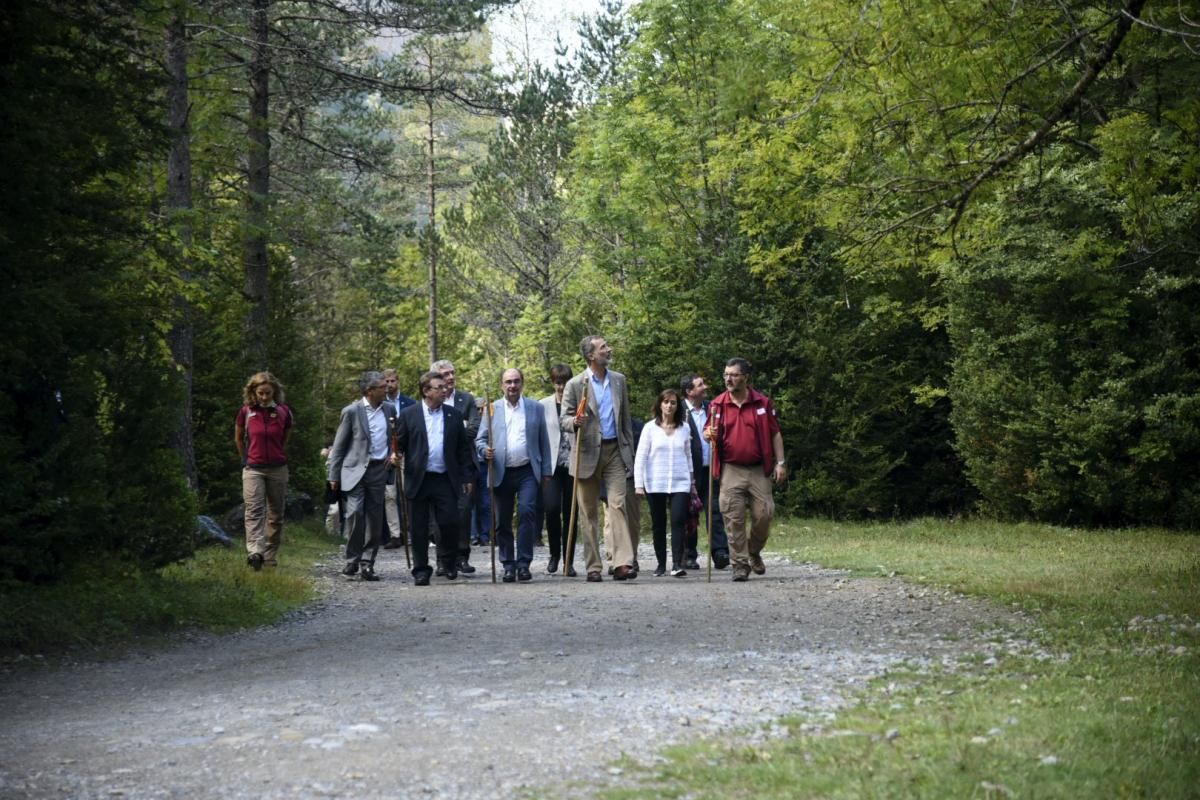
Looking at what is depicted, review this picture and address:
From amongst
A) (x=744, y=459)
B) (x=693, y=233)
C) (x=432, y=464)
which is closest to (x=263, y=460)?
(x=432, y=464)

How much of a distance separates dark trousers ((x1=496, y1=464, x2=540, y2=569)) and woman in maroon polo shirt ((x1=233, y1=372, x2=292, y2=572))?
2436mm

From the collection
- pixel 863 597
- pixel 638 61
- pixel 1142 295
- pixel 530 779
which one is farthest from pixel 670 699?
pixel 638 61

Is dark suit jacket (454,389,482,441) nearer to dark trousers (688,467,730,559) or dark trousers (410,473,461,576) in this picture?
dark trousers (410,473,461,576)

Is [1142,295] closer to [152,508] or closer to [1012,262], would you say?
[1012,262]

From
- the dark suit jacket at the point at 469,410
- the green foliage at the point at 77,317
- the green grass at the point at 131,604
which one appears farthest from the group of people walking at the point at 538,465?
the green foliage at the point at 77,317

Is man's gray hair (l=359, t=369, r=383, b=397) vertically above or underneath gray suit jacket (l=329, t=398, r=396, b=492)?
above

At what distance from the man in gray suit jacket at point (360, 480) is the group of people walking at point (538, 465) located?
0.6 inches

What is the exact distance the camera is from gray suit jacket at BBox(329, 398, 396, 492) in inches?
640

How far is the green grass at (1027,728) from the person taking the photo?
18.7ft

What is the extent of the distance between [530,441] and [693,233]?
47.6ft

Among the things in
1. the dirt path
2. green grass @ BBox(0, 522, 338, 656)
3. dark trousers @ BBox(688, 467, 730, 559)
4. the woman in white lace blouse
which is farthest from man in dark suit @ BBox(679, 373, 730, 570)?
green grass @ BBox(0, 522, 338, 656)

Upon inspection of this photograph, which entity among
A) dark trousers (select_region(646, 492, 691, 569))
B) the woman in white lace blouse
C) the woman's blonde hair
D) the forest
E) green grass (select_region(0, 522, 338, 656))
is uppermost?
the forest

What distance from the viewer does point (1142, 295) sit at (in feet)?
67.6

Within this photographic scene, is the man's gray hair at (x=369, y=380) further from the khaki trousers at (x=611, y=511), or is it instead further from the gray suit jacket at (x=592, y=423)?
the khaki trousers at (x=611, y=511)
